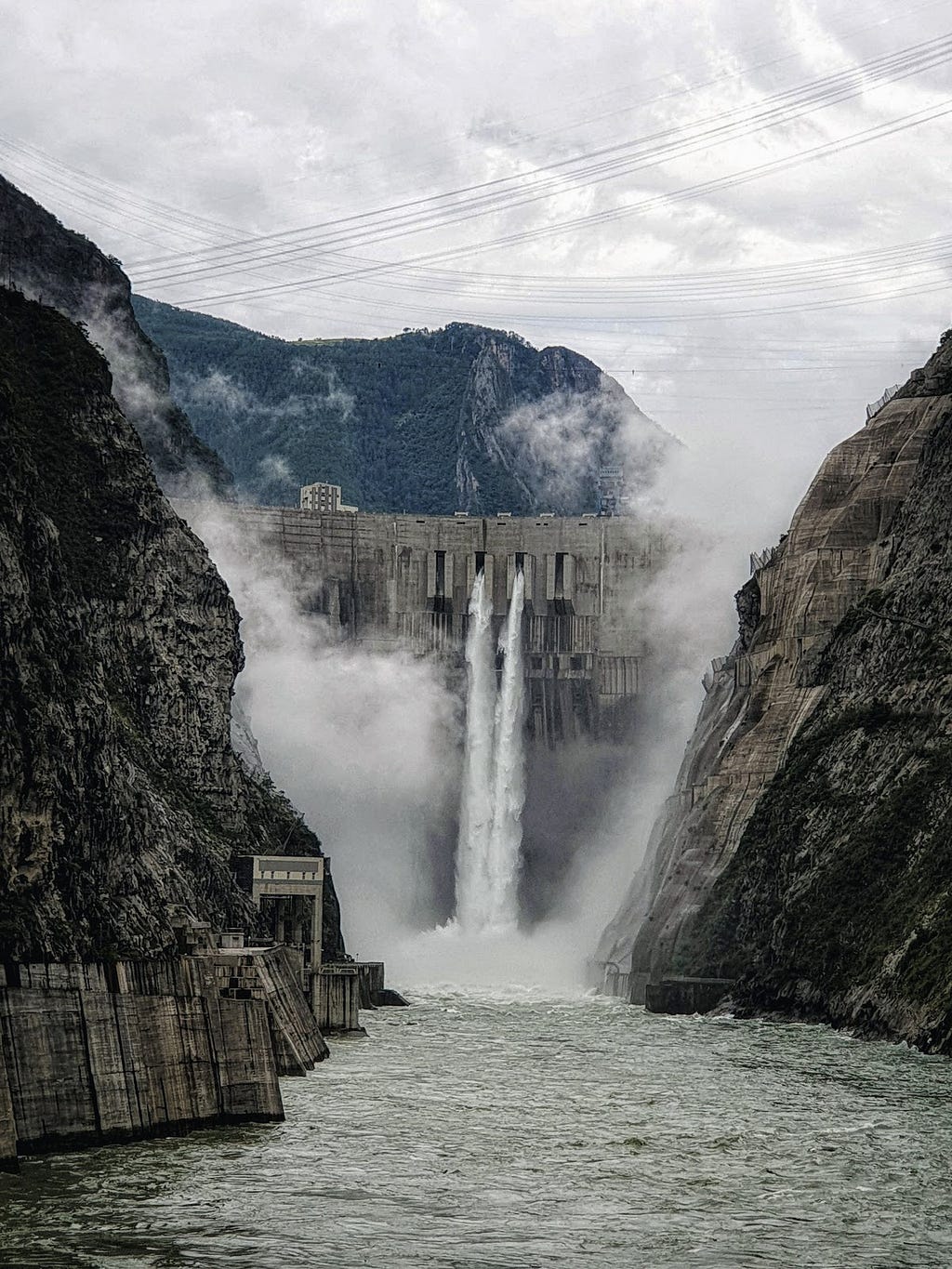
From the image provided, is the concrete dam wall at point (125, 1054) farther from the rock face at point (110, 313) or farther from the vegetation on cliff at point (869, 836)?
the rock face at point (110, 313)

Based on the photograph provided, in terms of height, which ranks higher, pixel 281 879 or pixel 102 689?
pixel 102 689

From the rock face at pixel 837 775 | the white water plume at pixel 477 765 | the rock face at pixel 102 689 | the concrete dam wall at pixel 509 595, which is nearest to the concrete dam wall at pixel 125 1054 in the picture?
the rock face at pixel 102 689

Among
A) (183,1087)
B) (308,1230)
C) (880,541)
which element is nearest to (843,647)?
(880,541)

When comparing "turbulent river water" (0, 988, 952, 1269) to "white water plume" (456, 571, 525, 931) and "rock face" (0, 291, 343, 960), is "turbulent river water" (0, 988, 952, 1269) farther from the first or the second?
"white water plume" (456, 571, 525, 931)

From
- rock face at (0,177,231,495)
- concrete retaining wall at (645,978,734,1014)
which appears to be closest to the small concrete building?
concrete retaining wall at (645,978,734,1014)

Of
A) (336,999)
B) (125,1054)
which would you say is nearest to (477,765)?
(336,999)

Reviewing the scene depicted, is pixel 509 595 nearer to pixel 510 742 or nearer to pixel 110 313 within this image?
pixel 510 742

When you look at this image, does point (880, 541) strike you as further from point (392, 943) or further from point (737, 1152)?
point (737, 1152)
